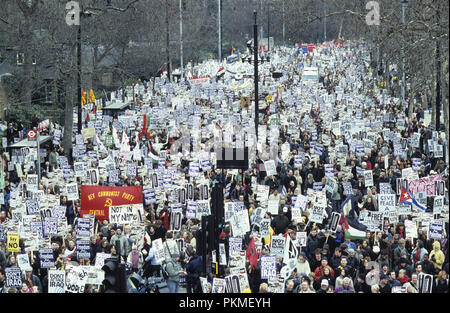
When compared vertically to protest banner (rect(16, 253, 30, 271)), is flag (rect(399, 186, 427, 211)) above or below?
above

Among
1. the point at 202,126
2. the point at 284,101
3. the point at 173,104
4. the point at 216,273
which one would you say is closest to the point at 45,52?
the point at 173,104

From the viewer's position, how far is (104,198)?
60.8 feet

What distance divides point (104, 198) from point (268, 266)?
514 centimetres

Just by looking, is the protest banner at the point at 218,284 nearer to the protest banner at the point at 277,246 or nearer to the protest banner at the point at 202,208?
the protest banner at the point at 277,246

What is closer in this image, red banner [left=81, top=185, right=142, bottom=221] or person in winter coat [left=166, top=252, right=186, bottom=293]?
person in winter coat [left=166, top=252, right=186, bottom=293]

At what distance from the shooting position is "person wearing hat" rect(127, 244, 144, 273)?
626 inches

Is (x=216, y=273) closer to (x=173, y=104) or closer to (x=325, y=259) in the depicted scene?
(x=325, y=259)

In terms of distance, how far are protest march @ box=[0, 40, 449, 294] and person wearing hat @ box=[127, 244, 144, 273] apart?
0.03m

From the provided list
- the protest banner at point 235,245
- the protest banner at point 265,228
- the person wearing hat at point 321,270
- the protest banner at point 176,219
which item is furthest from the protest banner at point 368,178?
the person wearing hat at point 321,270

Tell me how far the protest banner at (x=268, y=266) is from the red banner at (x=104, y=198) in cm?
450

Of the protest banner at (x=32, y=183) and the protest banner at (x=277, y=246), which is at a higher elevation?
the protest banner at (x=32, y=183)

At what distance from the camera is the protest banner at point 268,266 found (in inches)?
568

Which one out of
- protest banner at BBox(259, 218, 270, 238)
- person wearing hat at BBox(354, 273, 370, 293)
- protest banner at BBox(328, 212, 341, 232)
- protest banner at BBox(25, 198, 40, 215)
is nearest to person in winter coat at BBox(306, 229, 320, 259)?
protest banner at BBox(328, 212, 341, 232)

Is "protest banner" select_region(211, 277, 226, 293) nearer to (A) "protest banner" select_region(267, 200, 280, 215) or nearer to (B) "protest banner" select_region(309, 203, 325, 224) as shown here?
(B) "protest banner" select_region(309, 203, 325, 224)
